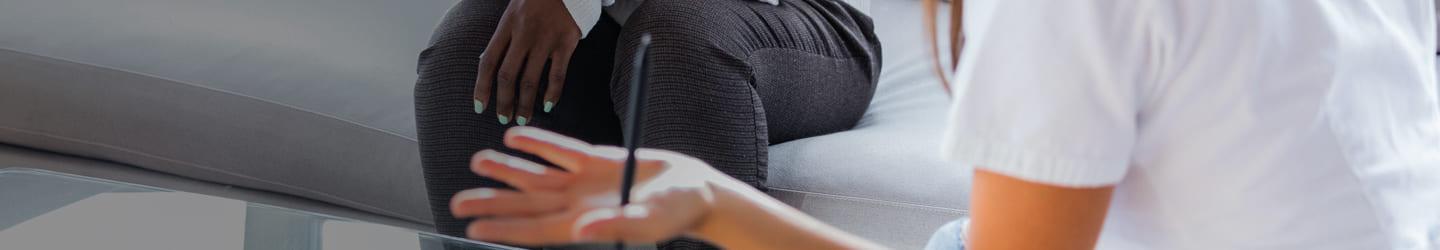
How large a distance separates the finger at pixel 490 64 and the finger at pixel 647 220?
51 centimetres

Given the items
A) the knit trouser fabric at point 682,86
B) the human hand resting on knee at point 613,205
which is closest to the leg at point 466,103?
the knit trouser fabric at point 682,86

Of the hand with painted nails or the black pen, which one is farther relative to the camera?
the hand with painted nails

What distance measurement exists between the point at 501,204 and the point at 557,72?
1.75 ft

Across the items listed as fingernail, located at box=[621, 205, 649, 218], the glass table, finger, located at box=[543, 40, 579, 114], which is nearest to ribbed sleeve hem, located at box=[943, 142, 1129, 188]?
fingernail, located at box=[621, 205, 649, 218]

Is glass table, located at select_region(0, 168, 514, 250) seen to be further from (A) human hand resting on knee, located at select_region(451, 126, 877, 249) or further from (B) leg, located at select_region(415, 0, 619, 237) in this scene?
(A) human hand resting on knee, located at select_region(451, 126, 877, 249)

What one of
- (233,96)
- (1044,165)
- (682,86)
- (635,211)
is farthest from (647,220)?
(233,96)

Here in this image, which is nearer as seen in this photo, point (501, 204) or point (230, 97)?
point (501, 204)

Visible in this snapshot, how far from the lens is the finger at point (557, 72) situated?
0.95 metres

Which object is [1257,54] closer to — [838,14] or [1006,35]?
[1006,35]

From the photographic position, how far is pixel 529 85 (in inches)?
37.4

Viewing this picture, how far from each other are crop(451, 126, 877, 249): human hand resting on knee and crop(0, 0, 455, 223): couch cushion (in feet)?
3.24

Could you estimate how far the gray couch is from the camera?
1419 millimetres

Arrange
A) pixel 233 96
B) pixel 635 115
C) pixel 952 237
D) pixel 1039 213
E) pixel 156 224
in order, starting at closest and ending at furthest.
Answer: pixel 635 115 → pixel 1039 213 → pixel 952 237 → pixel 156 224 → pixel 233 96

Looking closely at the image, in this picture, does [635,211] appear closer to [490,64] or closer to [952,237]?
[952,237]
